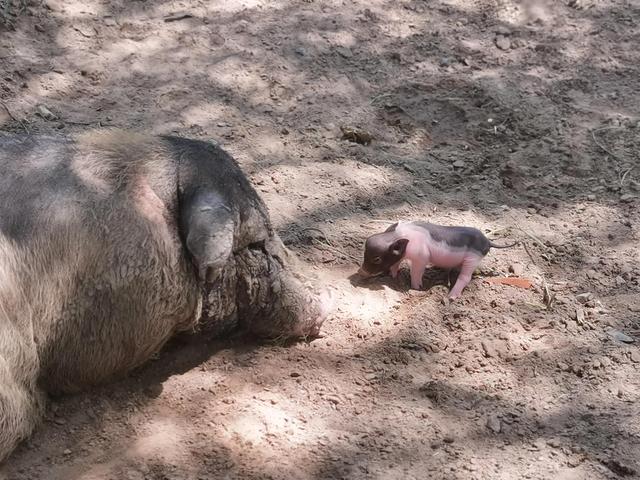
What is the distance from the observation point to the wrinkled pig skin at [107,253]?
3.07 meters

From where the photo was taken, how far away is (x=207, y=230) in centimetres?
323

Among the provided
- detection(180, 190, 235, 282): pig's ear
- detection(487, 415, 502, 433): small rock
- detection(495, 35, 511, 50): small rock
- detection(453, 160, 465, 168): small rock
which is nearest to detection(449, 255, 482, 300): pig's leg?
detection(487, 415, 502, 433): small rock

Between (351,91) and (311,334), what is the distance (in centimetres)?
234

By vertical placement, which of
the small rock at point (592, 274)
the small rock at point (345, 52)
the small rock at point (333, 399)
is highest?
the small rock at point (345, 52)

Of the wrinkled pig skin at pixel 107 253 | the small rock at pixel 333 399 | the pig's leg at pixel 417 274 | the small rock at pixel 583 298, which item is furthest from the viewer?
the pig's leg at pixel 417 274

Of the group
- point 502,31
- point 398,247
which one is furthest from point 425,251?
point 502,31

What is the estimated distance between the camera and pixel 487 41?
6.25 meters

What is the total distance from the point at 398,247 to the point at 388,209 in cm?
65

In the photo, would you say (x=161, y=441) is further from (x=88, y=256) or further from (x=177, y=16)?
(x=177, y=16)

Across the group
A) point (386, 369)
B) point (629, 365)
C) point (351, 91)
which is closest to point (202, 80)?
point (351, 91)

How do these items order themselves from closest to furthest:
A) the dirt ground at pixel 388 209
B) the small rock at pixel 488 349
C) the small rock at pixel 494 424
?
the dirt ground at pixel 388 209, the small rock at pixel 494 424, the small rock at pixel 488 349

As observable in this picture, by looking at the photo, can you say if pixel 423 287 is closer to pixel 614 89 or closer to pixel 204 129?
pixel 204 129

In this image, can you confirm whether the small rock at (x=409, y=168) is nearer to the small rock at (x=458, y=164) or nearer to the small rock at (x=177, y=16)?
the small rock at (x=458, y=164)

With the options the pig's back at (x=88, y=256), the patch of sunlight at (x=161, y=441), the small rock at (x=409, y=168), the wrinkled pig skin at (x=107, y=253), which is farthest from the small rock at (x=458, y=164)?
the patch of sunlight at (x=161, y=441)
